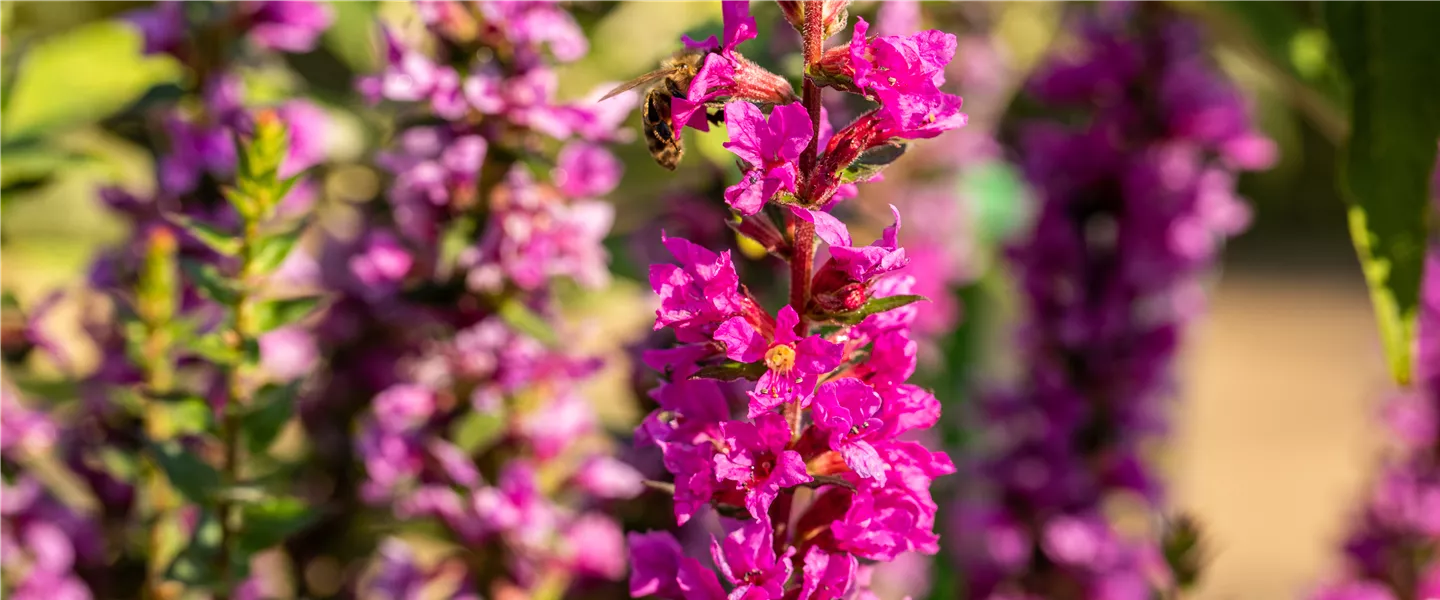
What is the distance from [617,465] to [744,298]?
1.17 feet

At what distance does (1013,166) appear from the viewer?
121cm

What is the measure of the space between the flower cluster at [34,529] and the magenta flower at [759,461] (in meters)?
0.46

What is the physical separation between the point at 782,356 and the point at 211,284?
13.1 inches

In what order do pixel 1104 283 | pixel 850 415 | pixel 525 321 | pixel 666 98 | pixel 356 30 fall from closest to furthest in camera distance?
pixel 850 415, pixel 666 98, pixel 525 321, pixel 356 30, pixel 1104 283

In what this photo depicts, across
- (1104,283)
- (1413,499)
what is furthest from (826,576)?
(1413,499)

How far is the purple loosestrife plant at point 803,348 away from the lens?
0.47 m

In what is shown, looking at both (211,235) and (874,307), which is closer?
(874,307)

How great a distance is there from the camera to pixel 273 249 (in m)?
0.68

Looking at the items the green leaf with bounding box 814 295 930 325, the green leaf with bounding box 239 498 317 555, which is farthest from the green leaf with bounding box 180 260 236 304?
the green leaf with bounding box 814 295 930 325

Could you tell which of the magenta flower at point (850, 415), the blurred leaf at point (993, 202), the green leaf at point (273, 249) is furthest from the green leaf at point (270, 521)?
the blurred leaf at point (993, 202)

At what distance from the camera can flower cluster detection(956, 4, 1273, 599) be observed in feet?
3.51

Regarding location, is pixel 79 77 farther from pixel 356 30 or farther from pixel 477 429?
pixel 477 429

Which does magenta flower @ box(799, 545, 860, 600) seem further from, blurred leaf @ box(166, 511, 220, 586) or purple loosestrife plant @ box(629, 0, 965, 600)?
blurred leaf @ box(166, 511, 220, 586)

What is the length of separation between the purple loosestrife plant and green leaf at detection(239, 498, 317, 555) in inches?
9.2
